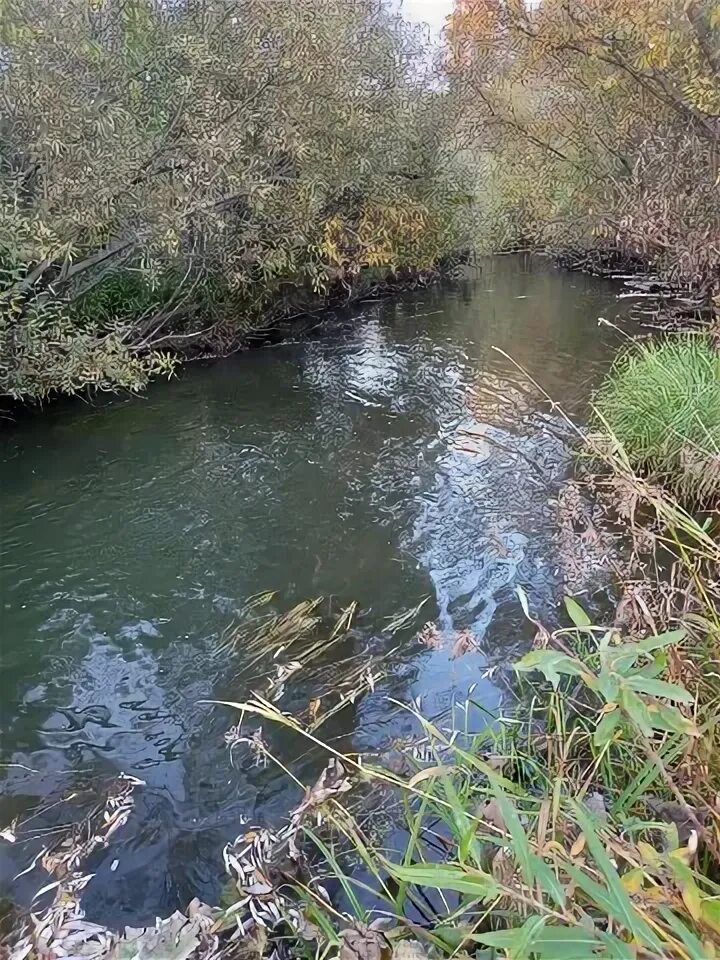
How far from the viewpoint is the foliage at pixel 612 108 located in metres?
8.37

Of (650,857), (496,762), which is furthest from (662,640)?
(496,762)

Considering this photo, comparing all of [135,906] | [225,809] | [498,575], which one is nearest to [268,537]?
[498,575]

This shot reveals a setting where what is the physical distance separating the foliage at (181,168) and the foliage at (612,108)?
2151mm

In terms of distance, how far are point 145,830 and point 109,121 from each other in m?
7.52

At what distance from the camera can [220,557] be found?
6277 mm

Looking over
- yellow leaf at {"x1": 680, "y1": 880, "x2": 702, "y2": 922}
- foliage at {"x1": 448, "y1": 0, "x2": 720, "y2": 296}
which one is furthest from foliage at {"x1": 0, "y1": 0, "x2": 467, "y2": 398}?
yellow leaf at {"x1": 680, "y1": 880, "x2": 702, "y2": 922}

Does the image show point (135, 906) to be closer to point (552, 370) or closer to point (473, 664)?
point (473, 664)

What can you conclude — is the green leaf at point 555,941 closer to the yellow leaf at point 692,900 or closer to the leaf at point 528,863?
the leaf at point 528,863

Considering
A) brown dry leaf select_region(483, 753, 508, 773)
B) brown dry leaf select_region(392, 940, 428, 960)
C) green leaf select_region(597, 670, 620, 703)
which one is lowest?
brown dry leaf select_region(483, 753, 508, 773)

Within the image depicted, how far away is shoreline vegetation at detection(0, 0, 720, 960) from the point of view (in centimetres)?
181

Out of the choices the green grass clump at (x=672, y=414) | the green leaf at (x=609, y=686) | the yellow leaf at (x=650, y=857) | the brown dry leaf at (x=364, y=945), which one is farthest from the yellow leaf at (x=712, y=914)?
the green grass clump at (x=672, y=414)

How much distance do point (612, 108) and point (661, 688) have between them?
1239 cm

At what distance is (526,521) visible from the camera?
21.5 ft

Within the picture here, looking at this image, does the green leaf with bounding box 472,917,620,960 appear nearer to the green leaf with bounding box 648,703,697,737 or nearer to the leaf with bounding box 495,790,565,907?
the leaf with bounding box 495,790,565,907
